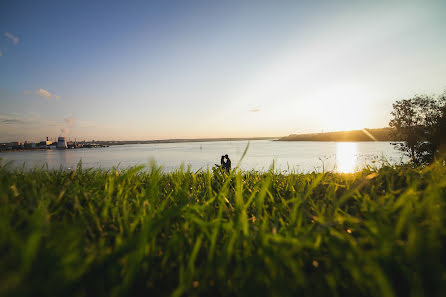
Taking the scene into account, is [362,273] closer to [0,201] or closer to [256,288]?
[256,288]

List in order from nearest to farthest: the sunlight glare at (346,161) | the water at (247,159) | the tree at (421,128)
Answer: the water at (247,159) < the sunlight glare at (346,161) < the tree at (421,128)

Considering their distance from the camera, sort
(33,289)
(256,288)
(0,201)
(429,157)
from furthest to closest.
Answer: (429,157)
(0,201)
(256,288)
(33,289)

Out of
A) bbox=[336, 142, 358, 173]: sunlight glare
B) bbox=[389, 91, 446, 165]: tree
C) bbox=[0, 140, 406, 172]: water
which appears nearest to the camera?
bbox=[0, 140, 406, 172]: water

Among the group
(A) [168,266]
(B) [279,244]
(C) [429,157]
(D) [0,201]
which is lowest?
(C) [429,157]

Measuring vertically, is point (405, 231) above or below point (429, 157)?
above

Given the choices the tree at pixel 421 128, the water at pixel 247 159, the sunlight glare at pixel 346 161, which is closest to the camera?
the water at pixel 247 159

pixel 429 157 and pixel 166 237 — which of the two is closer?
pixel 166 237

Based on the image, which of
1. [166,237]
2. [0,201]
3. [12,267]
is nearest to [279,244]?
[166,237]

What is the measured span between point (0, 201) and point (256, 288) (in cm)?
166

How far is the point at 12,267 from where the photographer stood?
0.73 meters

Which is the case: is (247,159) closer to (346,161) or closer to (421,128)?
(346,161)

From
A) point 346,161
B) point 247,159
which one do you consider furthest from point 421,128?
point 247,159

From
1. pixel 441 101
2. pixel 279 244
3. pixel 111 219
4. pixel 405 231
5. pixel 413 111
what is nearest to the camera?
pixel 279 244

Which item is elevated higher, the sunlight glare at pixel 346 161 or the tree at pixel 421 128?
the tree at pixel 421 128
